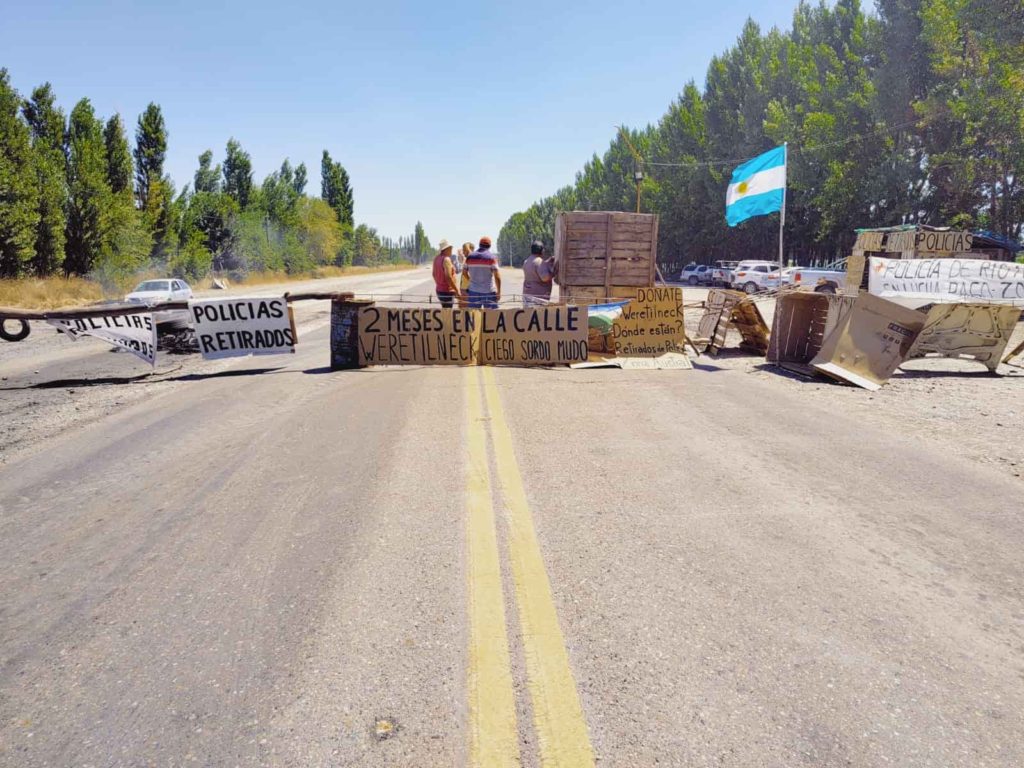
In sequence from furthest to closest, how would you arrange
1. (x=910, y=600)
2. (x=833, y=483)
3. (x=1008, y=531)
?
1. (x=833, y=483)
2. (x=1008, y=531)
3. (x=910, y=600)

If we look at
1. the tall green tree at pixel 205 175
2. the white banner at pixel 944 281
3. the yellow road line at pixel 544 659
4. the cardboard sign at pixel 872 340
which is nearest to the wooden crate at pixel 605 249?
the white banner at pixel 944 281

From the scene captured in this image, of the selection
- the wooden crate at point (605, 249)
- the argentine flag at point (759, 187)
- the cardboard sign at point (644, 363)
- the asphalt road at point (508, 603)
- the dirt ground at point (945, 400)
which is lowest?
the dirt ground at point (945, 400)

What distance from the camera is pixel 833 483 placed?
511cm

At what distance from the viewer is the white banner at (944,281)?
1302cm

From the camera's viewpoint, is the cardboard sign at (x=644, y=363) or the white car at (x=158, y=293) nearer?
the cardboard sign at (x=644, y=363)

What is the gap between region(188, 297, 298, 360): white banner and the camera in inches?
413

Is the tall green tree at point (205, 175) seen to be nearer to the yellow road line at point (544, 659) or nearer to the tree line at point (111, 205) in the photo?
the tree line at point (111, 205)

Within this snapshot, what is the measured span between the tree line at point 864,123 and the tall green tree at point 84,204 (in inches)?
1386

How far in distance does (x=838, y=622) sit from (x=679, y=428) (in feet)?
12.3

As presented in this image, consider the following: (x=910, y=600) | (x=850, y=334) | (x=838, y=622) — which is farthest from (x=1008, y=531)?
(x=850, y=334)

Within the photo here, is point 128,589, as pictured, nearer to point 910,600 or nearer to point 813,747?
point 813,747

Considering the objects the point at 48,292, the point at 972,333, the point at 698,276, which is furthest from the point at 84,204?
the point at 698,276

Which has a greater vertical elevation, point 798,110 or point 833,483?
point 798,110

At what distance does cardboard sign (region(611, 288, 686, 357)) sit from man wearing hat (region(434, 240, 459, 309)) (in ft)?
9.66
